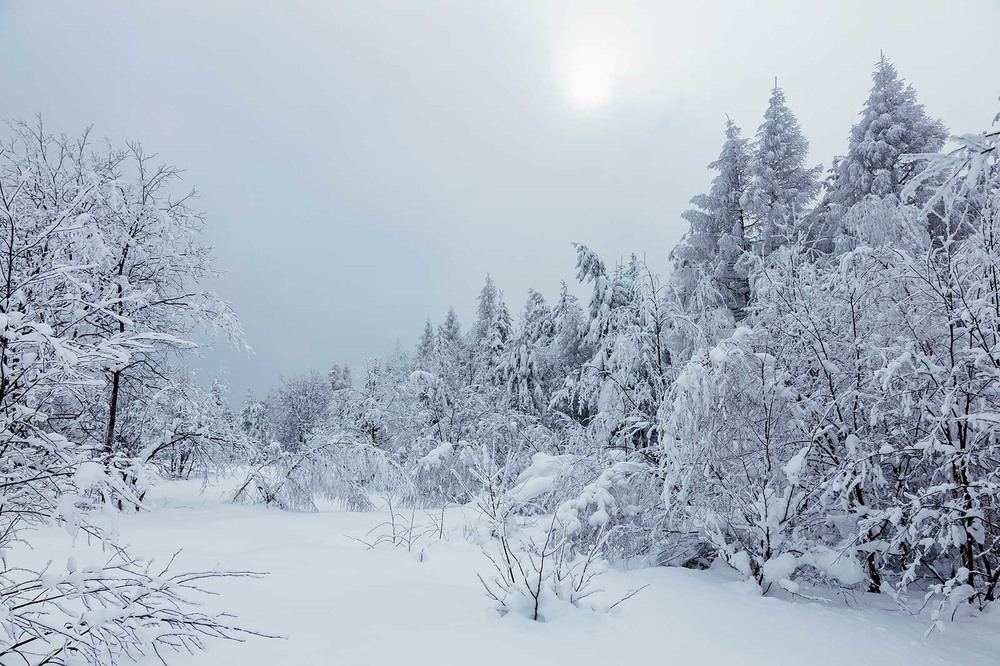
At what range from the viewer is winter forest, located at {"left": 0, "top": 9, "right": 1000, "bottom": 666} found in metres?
2.68

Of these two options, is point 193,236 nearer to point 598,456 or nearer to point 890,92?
point 598,456

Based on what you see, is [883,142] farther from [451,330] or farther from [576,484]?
[451,330]

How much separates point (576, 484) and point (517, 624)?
3.31m

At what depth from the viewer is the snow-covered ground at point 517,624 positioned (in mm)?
3043

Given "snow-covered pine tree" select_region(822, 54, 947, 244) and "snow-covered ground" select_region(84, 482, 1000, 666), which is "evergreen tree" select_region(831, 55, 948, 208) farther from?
"snow-covered ground" select_region(84, 482, 1000, 666)

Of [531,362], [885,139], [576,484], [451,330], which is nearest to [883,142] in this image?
[885,139]

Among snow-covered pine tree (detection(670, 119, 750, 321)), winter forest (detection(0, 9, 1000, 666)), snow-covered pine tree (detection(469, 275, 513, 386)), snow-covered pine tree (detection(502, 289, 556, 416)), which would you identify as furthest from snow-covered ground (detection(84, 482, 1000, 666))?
snow-covered pine tree (detection(469, 275, 513, 386))

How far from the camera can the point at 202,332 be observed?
972 centimetres

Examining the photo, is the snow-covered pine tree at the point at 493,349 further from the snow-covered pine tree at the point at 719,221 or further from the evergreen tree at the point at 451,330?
the snow-covered pine tree at the point at 719,221

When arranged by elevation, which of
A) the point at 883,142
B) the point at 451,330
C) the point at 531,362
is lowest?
the point at 531,362

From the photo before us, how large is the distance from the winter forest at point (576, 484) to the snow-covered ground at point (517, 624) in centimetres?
3

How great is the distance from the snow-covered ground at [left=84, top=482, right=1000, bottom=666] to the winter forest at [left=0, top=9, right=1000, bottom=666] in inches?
1.2

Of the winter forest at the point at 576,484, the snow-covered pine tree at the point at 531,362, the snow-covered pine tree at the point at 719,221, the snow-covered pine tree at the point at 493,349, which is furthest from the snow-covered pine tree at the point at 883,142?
the snow-covered pine tree at the point at 493,349

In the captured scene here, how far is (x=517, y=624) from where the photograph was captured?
3570 mm
